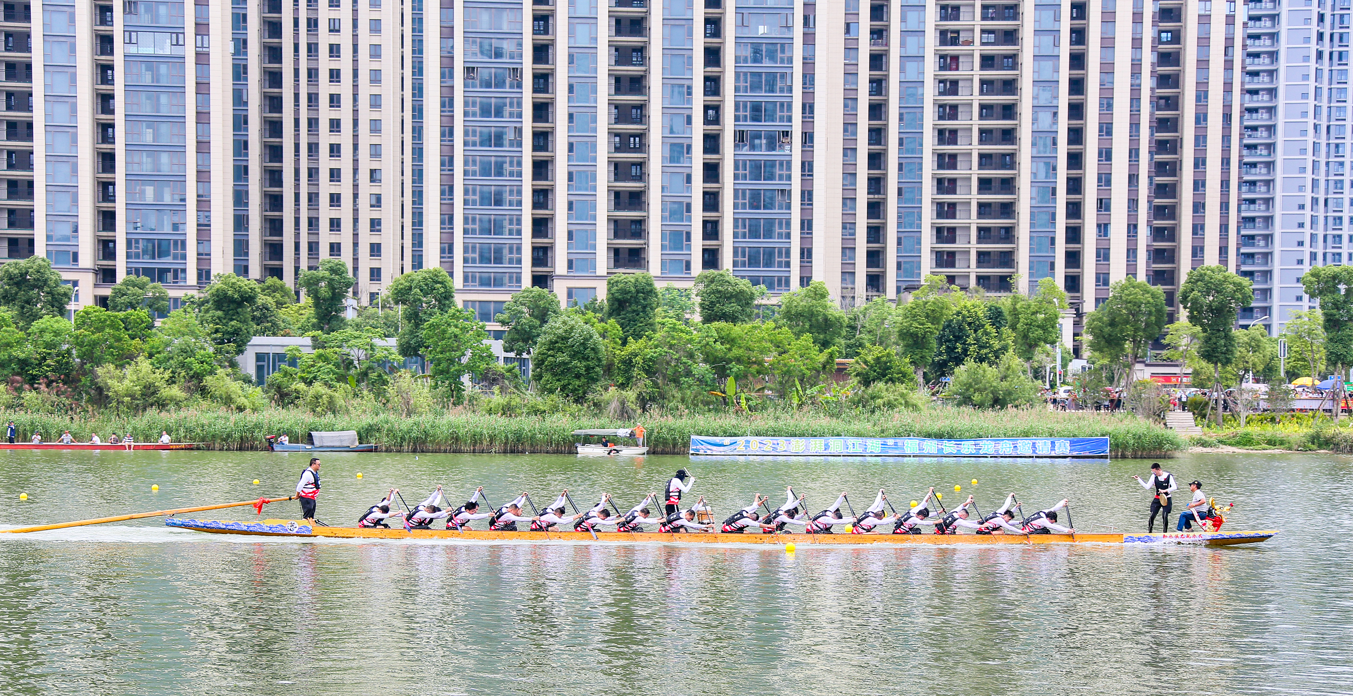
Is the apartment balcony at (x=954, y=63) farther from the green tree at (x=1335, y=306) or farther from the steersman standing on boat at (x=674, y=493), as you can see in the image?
the steersman standing on boat at (x=674, y=493)

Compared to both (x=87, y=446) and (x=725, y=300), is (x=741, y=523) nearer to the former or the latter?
(x=87, y=446)

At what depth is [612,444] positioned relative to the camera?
60156 mm

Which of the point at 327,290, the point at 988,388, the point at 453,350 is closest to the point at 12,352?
the point at 453,350

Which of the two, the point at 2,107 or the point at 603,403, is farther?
the point at 2,107

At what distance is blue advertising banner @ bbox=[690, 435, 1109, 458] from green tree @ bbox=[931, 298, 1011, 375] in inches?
505

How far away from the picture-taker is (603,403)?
65250 millimetres

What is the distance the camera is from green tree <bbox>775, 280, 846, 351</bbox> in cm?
8138

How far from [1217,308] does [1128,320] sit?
20.8ft

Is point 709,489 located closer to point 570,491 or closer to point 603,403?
point 570,491

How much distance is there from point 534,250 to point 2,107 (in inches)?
2269

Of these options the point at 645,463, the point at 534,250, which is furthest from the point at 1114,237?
the point at 645,463

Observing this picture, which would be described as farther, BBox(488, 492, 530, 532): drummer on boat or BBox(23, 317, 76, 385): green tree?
BBox(23, 317, 76, 385): green tree

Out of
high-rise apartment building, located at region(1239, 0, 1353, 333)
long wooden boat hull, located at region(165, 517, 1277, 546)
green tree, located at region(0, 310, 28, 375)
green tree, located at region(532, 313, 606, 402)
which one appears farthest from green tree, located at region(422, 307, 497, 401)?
high-rise apartment building, located at region(1239, 0, 1353, 333)

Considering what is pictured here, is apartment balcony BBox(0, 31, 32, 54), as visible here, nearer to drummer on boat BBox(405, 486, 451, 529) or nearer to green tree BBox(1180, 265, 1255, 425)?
drummer on boat BBox(405, 486, 451, 529)
